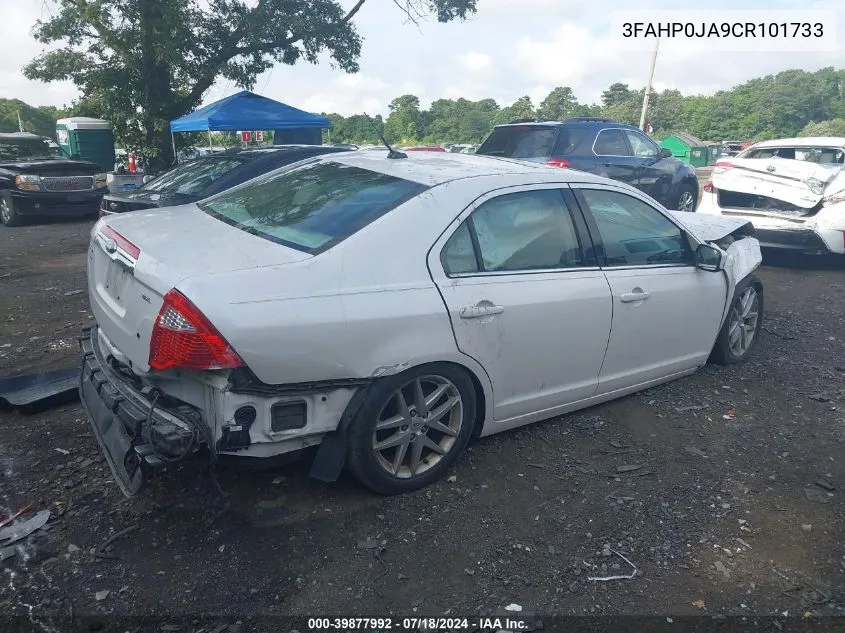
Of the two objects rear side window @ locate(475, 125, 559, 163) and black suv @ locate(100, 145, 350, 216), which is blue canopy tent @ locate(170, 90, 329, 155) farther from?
black suv @ locate(100, 145, 350, 216)

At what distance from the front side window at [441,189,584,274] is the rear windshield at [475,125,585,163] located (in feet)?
18.5

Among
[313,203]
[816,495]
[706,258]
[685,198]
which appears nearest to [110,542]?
[313,203]

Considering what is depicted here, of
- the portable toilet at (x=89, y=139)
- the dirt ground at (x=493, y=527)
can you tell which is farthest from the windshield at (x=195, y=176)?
the portable toilet at (x=89, y=139)

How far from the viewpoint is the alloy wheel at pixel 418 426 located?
122 inches

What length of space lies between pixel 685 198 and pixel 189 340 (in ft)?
33.6

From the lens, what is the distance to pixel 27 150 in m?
13.3

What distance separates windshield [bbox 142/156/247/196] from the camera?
7.02m

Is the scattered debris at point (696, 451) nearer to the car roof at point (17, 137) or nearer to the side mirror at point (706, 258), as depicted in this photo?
the side mirror at point (706, 258)

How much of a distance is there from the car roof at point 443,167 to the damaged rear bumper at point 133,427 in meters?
1.61

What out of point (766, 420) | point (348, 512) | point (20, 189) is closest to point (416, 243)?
point (348, 512)

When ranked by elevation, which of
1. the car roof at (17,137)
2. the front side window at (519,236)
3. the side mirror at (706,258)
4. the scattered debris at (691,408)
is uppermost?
the car roof at (17,137)

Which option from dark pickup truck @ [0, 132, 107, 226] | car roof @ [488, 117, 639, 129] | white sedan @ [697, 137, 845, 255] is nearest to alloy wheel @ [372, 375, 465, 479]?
white sedan @ [697, 137, 845, 255]

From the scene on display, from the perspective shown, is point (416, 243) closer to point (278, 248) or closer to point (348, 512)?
point (278, 248)

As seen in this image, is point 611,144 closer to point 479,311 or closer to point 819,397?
point 819,397
